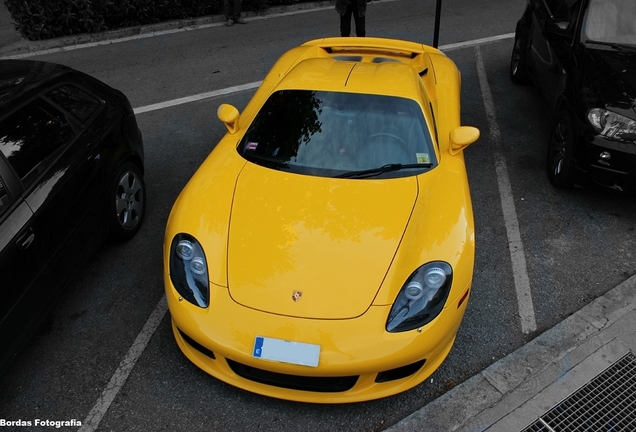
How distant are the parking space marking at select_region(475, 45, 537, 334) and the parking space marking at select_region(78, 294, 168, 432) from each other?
240 cm

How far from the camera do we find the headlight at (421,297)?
2.64 meters

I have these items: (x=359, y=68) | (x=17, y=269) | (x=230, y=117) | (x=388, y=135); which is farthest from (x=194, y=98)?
(x=17, y=269)

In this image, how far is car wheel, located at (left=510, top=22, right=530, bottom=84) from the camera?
6.58m

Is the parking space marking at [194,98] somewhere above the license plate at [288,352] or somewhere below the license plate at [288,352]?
below

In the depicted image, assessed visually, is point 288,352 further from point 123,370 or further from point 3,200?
point 3,200

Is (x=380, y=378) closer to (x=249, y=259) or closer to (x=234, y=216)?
(x=249, y=259)

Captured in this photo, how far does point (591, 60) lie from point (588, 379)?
9.48ft

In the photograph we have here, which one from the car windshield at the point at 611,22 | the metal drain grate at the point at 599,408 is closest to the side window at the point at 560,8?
the car windshield at the point at 611,22

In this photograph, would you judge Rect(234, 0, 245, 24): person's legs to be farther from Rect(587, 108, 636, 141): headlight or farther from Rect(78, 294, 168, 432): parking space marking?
Rect(78, 294, 168, 432): parking space marking

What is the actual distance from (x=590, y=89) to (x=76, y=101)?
4070 millimetres

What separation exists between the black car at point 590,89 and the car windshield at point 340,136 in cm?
168

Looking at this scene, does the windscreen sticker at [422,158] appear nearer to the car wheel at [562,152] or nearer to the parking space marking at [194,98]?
the car wheel at [562,152]

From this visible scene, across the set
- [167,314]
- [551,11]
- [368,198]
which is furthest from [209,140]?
[551,11]

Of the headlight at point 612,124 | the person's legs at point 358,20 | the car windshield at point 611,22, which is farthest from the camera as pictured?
the person's legs at point 358,20
